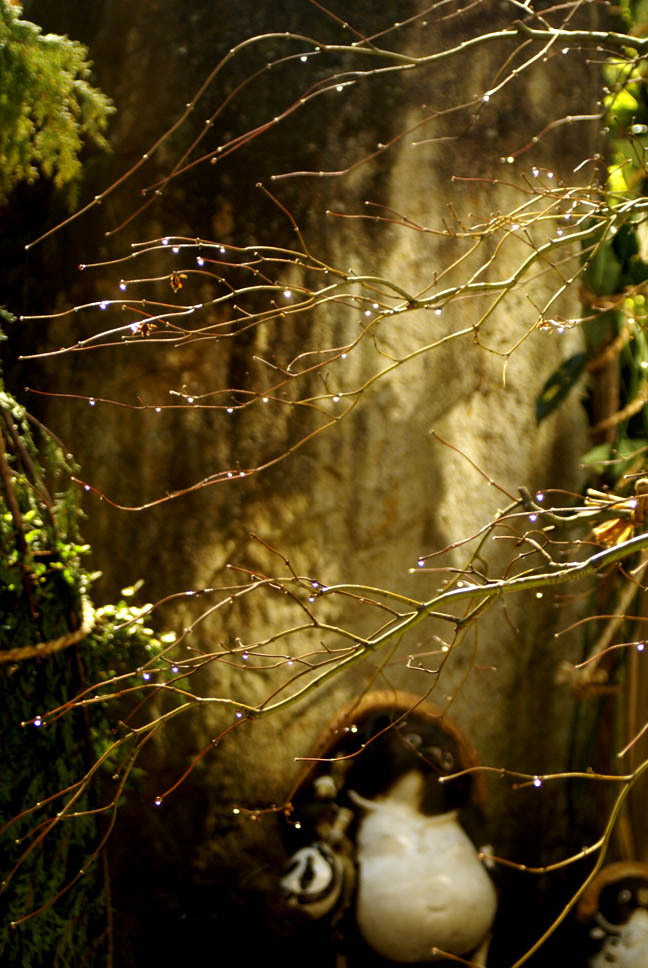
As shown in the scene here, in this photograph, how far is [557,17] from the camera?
214 cm

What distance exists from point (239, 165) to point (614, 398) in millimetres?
949

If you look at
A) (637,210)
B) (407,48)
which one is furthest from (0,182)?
(637,210)

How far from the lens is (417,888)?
1833 mm

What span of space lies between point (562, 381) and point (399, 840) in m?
0.99

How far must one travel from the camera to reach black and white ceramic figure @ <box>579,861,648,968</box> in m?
1.93

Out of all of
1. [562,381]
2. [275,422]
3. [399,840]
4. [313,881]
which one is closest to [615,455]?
[562,381]

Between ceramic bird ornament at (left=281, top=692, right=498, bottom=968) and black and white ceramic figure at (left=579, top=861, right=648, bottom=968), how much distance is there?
23cm

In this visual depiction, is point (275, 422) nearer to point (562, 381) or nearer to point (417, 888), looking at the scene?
point (562, 381)

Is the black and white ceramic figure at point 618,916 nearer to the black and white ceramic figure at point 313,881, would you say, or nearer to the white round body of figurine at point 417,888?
the white round body of figurine at point 417,888

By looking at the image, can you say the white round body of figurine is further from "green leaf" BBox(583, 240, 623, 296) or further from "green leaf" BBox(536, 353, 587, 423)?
"green leaf" BBox(583, 240, 623, 296)

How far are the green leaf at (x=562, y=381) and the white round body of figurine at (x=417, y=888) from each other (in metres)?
0.86

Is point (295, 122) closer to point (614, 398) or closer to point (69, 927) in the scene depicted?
point (614, 398)

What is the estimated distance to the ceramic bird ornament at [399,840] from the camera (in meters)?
1.83

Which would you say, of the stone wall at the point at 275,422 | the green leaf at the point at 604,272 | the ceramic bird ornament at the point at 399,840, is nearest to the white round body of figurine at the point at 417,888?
the ceramic bird ornament at the point at 399,840
